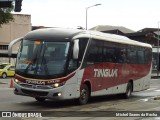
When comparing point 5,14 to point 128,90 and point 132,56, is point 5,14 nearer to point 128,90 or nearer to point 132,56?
point 132,56

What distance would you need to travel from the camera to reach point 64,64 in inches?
579

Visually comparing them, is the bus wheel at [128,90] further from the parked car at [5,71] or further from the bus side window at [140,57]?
the parked car at [5,71]

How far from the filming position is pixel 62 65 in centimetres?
1468

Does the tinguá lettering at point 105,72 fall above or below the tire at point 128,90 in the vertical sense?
above

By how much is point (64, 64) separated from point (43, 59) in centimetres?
78

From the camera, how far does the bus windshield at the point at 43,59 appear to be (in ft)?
47.9

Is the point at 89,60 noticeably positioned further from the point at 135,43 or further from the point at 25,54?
the point at 135,43

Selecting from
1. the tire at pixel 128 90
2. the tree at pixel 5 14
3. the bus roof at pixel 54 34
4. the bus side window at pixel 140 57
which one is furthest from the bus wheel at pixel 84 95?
the tree at pixel 5 14

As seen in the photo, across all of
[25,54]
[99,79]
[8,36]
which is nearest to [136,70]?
[99,79]

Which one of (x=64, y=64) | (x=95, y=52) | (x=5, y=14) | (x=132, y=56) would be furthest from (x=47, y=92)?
(x=5, y=14)

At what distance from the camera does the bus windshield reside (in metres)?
14.6

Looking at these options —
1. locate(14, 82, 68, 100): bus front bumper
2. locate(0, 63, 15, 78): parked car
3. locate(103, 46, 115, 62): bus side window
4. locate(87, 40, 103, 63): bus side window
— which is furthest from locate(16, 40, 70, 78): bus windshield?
locate(0, 63, 15, 78): parked car

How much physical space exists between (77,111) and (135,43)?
827 centimetres

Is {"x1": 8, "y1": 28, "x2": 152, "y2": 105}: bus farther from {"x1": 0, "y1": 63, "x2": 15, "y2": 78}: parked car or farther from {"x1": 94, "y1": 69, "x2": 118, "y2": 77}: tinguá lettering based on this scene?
{"x1": 0, "y1": 63, "x2": 15, "y2": 78}: parked car
